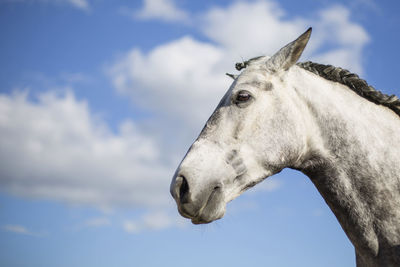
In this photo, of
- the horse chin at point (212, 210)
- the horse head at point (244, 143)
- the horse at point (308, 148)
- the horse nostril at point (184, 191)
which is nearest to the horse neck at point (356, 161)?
the horse at point (308, 148)

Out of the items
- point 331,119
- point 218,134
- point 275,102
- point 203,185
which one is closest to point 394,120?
point 331,119

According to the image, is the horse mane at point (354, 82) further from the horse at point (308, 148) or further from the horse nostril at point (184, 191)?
the horse nostril at point (184, 191)

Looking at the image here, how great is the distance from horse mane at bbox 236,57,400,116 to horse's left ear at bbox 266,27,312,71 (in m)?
0.36

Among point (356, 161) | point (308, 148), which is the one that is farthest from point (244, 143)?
point (356, 161)

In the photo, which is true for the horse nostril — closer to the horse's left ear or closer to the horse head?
the horse head

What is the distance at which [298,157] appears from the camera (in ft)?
14.5

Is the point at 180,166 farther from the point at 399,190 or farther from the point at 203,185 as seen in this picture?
the point at 399,190

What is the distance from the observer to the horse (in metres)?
4.02

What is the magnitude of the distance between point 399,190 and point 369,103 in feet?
3.71

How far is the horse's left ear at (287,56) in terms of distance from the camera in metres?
4.67

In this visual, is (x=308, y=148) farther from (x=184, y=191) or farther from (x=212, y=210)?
(x=184, y=191)

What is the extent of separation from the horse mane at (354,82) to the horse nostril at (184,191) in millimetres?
2252

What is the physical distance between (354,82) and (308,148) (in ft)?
3.59

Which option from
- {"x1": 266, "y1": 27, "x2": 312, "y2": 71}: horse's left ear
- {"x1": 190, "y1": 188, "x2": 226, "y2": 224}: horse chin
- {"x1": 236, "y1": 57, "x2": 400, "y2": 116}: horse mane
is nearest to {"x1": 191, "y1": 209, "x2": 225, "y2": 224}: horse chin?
{"x1": 190, "y1": 188, "x2": 226, "y2": 224}: horse chin
